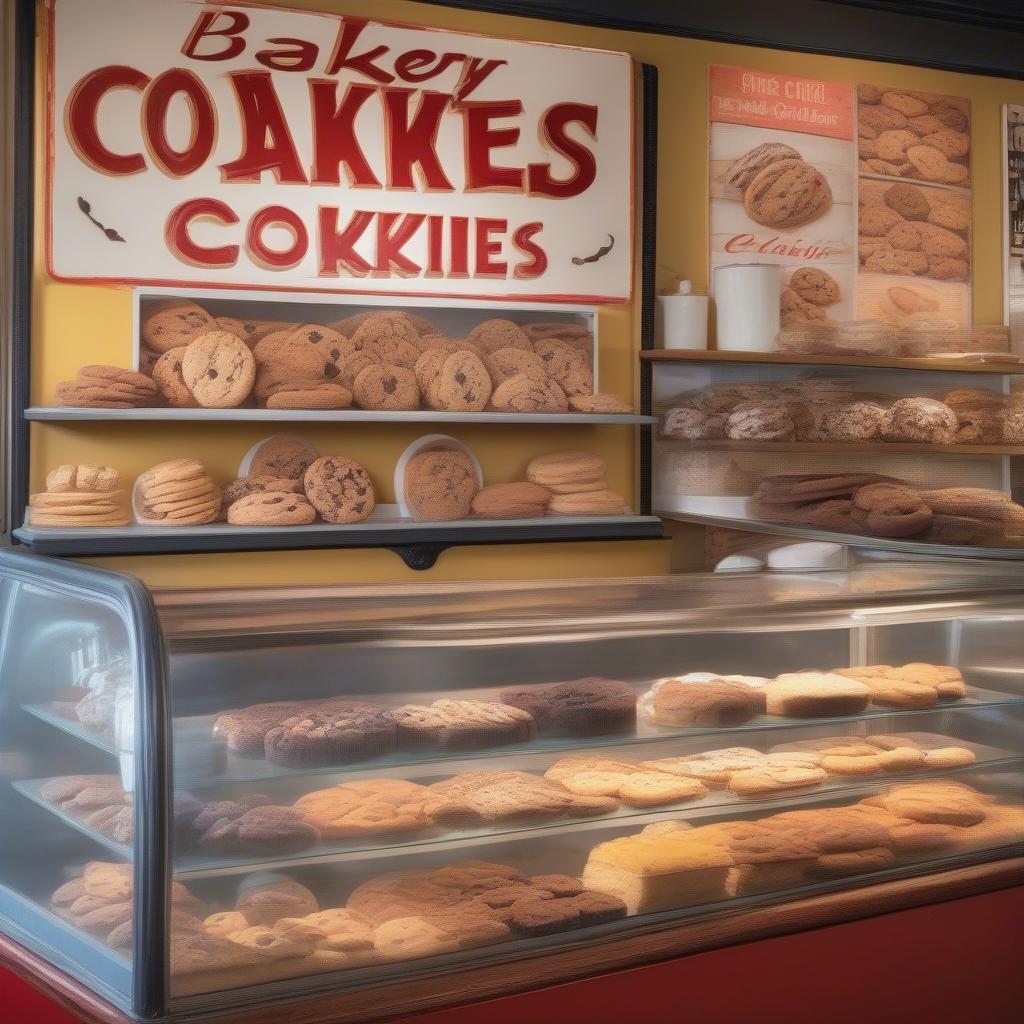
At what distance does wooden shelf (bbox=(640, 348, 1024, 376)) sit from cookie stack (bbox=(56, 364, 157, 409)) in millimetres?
1656

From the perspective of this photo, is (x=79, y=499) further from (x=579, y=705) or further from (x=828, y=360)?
(x=828, y=360)

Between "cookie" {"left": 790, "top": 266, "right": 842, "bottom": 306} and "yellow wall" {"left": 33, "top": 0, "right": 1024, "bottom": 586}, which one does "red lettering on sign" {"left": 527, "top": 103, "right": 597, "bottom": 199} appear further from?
"cookie" {"left": 790, "top": 266, "right": 842, "bottom": 306}

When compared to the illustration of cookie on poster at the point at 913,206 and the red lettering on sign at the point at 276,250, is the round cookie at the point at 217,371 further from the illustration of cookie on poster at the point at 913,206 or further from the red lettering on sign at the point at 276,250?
the illustration of cookie on poster at the point at 913,206

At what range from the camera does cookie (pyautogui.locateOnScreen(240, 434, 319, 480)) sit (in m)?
3.67

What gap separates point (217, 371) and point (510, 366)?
0.90 metres

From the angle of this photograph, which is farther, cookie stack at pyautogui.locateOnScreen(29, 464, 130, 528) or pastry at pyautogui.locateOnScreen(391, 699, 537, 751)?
cookie stack at pyautogui.locateOnScreen(29, 464, 130, 528)

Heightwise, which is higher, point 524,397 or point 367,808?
point 524,397

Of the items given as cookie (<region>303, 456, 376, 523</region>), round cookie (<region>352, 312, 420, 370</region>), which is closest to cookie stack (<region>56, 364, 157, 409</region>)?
cookie (<region>303, 456, 376, 523</region>)

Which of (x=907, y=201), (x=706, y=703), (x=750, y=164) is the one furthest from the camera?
(x=907, y=201)

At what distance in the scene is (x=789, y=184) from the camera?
4367 millimetres

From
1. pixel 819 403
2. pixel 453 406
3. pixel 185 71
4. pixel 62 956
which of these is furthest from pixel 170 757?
pixel 819 403

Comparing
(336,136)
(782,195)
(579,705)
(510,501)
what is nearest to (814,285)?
(782,195)

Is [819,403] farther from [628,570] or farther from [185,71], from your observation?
[185,71]

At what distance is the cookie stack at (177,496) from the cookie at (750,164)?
2.13 m
